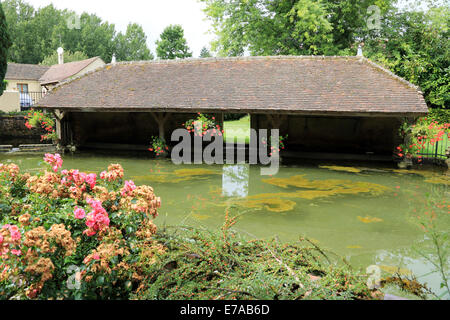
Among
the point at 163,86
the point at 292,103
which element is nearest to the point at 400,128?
the point at 292,103

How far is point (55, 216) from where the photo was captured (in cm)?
280

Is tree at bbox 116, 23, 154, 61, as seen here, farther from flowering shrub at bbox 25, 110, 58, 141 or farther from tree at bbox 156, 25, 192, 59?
flowering shrub at bbox 25, 110, 58, 141

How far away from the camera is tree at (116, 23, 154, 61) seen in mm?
58406

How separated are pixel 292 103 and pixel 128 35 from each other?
2136 inches

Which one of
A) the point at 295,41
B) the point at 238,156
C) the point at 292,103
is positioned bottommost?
the point at 238,156

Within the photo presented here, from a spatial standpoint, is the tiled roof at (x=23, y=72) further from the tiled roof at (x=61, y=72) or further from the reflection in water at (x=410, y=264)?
the reflection in water at (x=410, y=264)

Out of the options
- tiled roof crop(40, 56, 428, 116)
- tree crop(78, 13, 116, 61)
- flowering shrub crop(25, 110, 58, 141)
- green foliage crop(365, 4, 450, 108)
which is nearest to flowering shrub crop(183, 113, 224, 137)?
tiled roof crop(40, 56, 428, 116)

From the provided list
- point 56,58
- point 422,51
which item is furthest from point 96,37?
point 422,51

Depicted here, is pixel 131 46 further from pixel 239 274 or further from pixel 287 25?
pixel 239 274

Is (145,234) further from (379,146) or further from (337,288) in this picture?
(379,146)

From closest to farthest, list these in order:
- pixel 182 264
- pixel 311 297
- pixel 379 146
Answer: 1. pixel 311 297
2. pixel 182 264
3. pixel 379 146

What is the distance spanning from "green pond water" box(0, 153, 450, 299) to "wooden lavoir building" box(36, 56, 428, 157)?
180 cm

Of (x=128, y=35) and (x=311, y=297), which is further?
(x=128, y=35)

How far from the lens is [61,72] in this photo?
34.2 m
